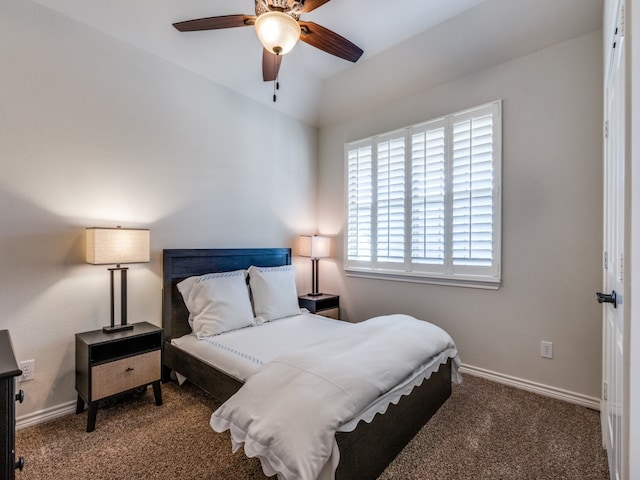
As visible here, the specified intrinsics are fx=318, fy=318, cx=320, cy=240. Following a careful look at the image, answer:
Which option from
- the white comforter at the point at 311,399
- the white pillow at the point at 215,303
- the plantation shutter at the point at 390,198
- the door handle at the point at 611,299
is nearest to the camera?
the white comforter at the point at 311,399

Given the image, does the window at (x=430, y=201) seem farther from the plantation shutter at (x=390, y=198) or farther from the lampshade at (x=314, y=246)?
the lampshade at (x=314, y=246)

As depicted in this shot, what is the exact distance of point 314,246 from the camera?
12.6 feet

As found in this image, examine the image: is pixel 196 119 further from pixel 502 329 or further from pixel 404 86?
pixel 502 329

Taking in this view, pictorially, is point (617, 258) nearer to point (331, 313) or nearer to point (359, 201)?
point (359, 201)

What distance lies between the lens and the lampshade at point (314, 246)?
383 centimetres

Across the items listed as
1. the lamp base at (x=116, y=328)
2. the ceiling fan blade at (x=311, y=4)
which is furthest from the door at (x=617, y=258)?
the lamp base at (x=116, y=328)

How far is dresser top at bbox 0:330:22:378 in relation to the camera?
3.52ft

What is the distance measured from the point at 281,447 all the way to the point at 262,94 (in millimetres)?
3389

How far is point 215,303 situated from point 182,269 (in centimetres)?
53

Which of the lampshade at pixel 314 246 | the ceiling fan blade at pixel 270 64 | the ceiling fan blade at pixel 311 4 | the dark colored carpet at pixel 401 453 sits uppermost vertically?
the ceiling fan blade at pixel 311 4

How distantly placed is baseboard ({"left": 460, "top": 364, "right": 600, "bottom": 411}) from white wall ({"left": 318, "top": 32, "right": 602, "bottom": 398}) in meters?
0.04

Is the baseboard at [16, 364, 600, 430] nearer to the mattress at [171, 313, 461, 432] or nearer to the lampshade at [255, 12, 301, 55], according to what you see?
the mattress at [171, 313, 461, 432]

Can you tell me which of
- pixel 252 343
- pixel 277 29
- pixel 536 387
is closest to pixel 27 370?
pixel 252 343

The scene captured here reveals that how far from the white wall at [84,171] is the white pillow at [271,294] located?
55 centimetres
